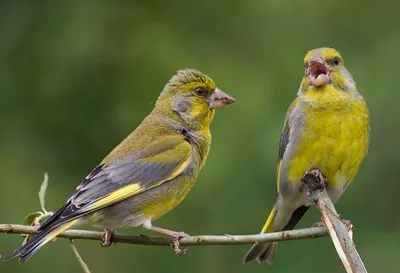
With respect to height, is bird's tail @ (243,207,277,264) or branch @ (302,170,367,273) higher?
branch @ (302,170,367,273)

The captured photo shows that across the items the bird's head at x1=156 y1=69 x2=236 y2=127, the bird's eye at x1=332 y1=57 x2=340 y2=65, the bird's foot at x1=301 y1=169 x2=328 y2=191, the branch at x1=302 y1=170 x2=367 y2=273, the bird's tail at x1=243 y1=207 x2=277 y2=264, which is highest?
the bird's eye at x1=332 y1=57 x2=340 y2=65

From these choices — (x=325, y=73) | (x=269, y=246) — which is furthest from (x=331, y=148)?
(x=269, y=246)

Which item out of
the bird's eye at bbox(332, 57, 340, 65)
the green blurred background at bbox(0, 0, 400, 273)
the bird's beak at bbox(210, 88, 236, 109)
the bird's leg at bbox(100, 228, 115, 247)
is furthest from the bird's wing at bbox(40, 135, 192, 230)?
the green blurred background at bbox(0, 0, 400, 273)

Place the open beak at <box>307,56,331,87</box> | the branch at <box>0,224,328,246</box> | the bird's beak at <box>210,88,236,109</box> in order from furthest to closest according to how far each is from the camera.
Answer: the bird's beak at <box>210,88,236,109</box> < the open beak at <box>307,56,331,87</box> < the branch at <box>0,224,328,246</box>

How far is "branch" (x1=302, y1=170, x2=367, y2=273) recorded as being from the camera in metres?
3.27

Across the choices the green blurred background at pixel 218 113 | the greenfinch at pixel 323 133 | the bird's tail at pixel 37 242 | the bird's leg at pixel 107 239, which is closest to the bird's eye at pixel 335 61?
the greenfinch at pixel 323 133

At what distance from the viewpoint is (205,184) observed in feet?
23.7

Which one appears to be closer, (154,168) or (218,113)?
(154,168)

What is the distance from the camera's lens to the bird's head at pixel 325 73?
4.90 meters

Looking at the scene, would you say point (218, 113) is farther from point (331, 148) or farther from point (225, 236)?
point (225, 236)

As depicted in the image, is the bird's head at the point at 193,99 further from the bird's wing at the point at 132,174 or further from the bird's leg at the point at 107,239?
the bird's leg at the point at 107,239

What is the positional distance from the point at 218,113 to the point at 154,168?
245 centimetres

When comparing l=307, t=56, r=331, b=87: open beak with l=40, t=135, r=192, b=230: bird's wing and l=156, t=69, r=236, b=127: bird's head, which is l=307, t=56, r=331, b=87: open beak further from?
l=40, t=135, r=192, b=230: bird's wing

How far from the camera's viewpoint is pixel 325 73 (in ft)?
16.2
